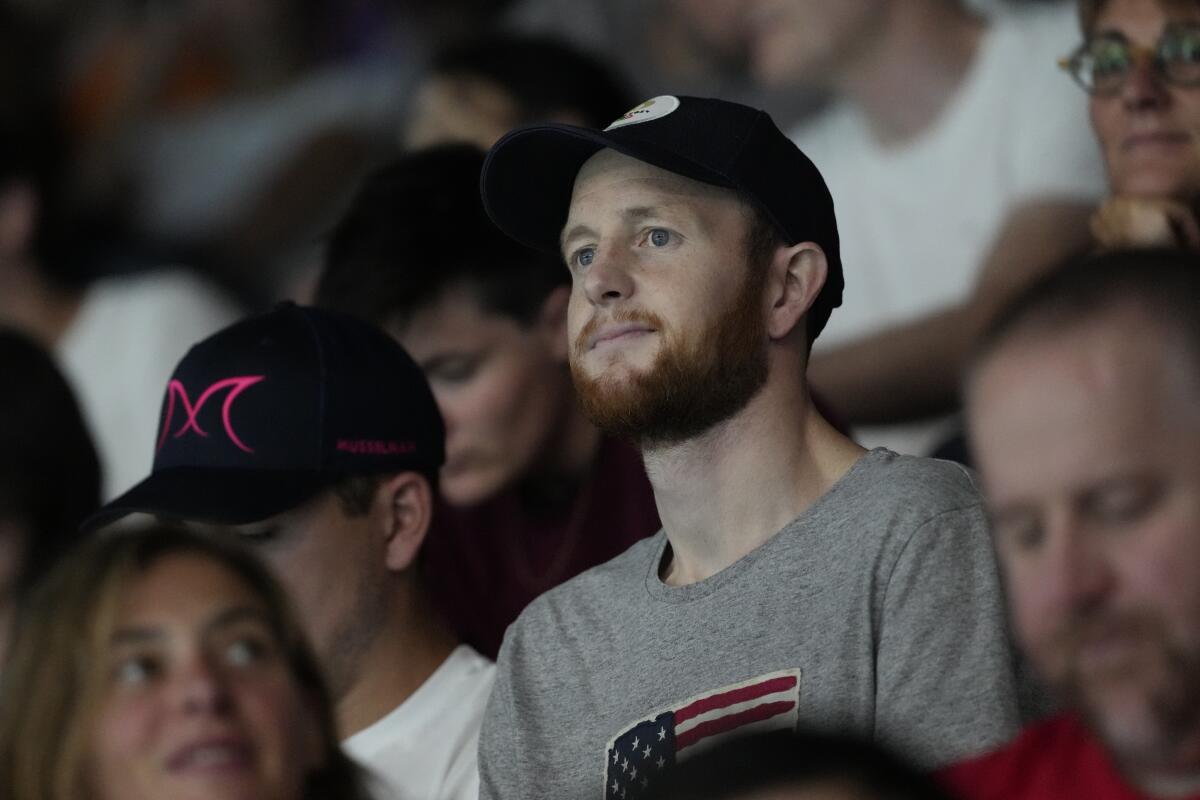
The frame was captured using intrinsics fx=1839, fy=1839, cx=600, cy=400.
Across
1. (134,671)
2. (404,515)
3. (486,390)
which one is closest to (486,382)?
(486,390)

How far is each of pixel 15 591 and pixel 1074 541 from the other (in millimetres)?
1911

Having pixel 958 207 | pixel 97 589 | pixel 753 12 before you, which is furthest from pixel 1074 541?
pixel 753 12

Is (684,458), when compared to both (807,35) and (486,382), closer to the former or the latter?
(486,382)

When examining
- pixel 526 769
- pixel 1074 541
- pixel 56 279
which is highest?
pixel 56 279

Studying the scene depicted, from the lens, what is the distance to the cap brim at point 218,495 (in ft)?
7.43

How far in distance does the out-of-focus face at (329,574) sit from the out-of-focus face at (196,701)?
52 cm

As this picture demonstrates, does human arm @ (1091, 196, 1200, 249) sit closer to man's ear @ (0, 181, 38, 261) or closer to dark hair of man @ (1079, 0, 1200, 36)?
dark hair of man @ (1079, 0, 1200, 36)

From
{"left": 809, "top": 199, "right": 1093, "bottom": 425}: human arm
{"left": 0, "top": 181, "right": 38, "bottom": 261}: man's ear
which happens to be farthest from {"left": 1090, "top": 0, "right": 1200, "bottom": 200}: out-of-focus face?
{"left": 0, "top": 181, "right": 38, "bottom": 261}: man's ear

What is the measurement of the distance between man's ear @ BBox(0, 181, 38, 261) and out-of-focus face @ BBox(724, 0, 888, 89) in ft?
5.58

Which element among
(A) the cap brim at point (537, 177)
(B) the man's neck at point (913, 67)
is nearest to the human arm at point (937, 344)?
(B) the man's neck at point (913, 67)

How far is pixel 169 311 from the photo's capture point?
413 centimetres

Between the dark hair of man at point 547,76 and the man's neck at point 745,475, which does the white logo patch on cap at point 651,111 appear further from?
the dark hair of man at point 547,76

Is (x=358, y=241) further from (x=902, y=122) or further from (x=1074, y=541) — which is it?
(x=1074, y=541)

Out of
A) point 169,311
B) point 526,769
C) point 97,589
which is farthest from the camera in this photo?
point 169,311
